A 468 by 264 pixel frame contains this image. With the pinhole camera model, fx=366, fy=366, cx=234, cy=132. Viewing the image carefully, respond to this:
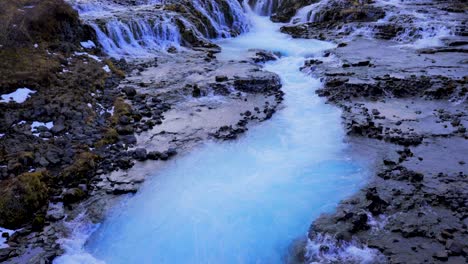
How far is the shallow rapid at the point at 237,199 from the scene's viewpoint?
799cm

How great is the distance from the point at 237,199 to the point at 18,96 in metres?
8.44

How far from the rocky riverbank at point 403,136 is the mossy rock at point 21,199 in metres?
6.27

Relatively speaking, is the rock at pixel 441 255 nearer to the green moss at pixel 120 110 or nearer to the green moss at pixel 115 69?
the green moss at pixel 120 110

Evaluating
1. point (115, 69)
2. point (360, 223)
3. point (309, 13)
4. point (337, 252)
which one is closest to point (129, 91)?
point (115, 69)

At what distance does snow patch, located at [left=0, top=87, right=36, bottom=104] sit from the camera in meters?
12.1

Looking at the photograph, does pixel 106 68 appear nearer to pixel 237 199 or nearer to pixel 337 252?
pixel 237 199

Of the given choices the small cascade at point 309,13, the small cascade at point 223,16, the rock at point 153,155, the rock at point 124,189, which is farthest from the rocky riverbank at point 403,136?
the small cascade at point 223,16

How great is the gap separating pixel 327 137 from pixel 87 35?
15.2 meters

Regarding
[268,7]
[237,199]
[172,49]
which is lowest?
[237,199]

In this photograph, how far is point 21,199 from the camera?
332 inches

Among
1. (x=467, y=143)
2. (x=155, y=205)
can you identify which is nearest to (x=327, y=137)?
(x=467, y=143)

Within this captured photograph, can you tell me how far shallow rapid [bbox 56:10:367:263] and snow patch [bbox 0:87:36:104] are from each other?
5.59 metres

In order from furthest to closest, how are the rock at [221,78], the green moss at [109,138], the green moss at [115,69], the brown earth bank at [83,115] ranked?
the green moss at [115,69], the rock at [221,78], the green moss at [109,138], the brown earth bank at [83,115]

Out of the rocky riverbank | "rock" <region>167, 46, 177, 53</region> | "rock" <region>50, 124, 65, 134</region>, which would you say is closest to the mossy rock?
"rock" <region>50, 124, 65, 134</region>
